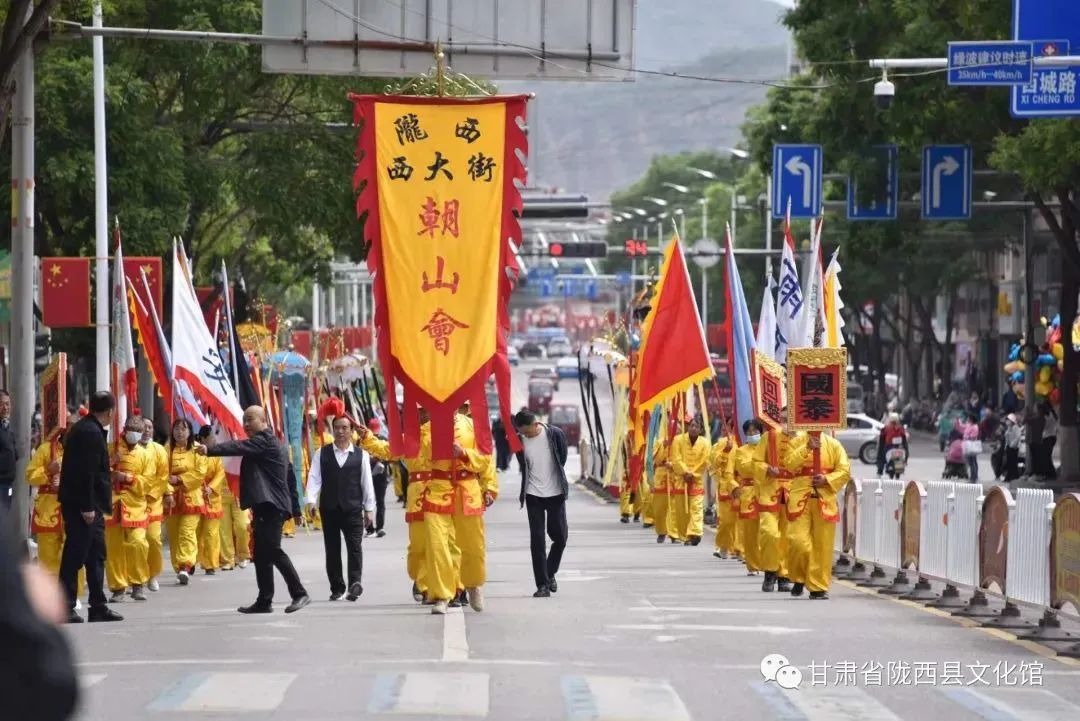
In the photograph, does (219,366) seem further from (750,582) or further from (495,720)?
(495,720)

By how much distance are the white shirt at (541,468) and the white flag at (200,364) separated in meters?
3.44

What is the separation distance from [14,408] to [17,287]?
110cm

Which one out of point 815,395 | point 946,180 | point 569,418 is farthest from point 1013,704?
point 569,418

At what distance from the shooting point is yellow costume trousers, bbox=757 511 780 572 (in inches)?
698

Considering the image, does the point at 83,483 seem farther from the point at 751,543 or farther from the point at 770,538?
the point at 751,543

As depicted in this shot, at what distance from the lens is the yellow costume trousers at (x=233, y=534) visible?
23094 millimetres

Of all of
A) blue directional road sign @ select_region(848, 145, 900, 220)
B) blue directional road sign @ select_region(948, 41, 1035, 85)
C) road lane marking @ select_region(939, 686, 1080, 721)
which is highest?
blue directional road sign @ select_region(948, 41, 1035, 85)

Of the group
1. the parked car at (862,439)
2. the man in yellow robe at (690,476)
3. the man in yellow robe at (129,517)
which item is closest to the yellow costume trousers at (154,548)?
the man in yellow robe at (129,517)

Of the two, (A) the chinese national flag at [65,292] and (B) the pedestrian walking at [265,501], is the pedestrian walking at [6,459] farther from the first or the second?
(A) the chinese national flag at [65,292]

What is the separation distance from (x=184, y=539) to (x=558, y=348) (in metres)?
165

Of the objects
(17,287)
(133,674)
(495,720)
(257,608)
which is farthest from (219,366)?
(495,720)

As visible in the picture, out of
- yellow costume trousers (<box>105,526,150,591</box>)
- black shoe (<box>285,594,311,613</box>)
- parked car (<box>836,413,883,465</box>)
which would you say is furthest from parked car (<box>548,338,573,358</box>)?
black shoe (<box>285,594,311,613</box>)

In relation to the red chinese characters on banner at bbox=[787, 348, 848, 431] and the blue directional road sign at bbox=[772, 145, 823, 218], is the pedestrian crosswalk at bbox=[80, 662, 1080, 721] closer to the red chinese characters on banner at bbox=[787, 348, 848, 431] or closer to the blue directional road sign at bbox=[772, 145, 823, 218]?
the red chinese characters on banner at bbox=[787, 348, 848, 431]

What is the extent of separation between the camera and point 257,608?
15820mm
